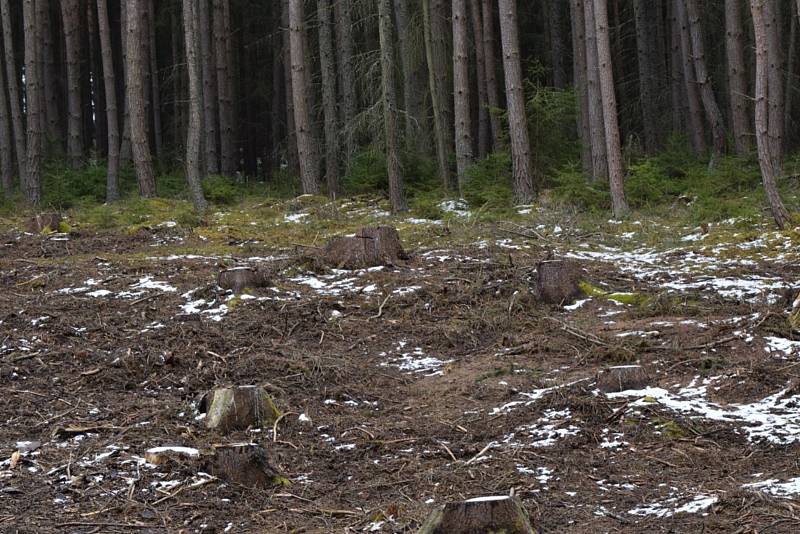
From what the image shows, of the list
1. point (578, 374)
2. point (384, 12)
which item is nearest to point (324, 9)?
point (384, 12)

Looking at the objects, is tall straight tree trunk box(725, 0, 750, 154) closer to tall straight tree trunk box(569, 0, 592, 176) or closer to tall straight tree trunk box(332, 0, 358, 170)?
tall straight tree trunk box(569, 0, 592, 176)

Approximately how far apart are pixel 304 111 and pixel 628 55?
15.4m

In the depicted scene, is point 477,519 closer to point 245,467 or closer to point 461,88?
point 245,467

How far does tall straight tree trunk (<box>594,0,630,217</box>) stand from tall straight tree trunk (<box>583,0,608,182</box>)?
5.71ft

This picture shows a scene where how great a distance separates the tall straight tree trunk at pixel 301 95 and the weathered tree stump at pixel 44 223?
20.8 feet

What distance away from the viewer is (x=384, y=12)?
1792 centimetres

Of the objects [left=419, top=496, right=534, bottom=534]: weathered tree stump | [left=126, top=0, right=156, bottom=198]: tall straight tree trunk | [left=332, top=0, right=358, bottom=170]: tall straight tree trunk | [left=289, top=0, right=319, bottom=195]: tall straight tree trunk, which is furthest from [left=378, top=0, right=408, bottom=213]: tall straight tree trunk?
[left=419, top=496, right=534, bottom=534]: weathered tree stump

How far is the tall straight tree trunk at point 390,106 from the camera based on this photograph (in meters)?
17.9

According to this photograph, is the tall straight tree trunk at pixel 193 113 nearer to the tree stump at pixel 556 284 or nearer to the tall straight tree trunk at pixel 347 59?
the tall straight tree trunk at pixel 347 59

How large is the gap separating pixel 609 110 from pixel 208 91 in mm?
14467

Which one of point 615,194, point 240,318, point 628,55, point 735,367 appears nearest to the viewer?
point 735,367

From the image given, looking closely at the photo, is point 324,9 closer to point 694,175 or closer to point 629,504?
point 694,175

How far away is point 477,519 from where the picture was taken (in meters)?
4.44

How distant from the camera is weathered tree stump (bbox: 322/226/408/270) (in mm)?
12234
